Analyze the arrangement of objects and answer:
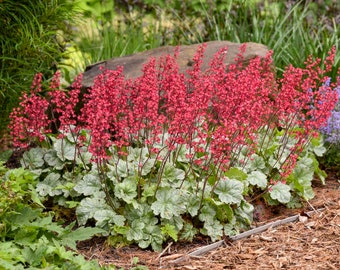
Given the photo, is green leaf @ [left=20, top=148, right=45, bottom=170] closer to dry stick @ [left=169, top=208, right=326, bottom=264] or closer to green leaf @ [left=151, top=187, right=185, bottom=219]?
green leaf @ [left=151, top=187, right=185, bottom=219]

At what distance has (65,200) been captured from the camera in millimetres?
4016

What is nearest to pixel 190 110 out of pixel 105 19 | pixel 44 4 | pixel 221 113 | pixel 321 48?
pixel 221 113

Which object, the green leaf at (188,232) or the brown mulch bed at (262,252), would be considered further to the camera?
the green leaf at (188,232)

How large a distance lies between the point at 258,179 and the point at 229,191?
14.2 inches

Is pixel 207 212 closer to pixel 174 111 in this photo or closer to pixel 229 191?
pixel 229 191

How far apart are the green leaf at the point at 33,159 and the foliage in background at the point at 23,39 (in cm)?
89

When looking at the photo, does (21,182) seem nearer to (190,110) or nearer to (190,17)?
(190,110)

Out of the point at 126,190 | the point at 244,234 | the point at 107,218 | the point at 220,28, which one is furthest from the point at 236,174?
the point at 220,28

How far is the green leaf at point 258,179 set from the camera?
412 cm

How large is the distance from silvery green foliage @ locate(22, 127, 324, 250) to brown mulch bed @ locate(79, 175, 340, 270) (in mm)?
88

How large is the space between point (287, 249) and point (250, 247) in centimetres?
23

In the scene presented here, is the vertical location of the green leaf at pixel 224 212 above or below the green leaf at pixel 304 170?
above

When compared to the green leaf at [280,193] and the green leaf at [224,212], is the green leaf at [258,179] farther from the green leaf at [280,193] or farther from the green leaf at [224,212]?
the green leaf at [224,212]

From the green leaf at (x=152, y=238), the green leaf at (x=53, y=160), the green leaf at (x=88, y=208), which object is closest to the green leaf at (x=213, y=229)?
the green leaf at (x=152, y=238)
